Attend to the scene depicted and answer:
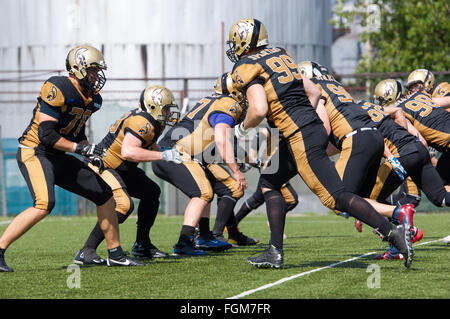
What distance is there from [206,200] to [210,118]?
2.73 feet

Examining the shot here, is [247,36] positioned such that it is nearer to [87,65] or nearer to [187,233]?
[87,65]

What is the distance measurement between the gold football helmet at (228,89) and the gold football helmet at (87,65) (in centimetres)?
190

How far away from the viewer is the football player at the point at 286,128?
19.8 feet

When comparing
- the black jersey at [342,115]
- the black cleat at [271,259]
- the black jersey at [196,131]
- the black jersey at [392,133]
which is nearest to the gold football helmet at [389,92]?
the black jersey at [392,133]

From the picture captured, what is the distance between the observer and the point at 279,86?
6223 mm

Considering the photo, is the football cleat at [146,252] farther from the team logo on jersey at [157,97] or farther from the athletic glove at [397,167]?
the athletic glove at [397,167]

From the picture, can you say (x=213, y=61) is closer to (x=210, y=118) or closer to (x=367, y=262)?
(x=210, y=118)

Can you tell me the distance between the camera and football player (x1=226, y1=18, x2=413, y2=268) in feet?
19.8

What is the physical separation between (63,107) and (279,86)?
5.85 feet

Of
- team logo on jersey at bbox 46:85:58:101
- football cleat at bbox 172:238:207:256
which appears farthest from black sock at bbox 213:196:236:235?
team logo on jersey at bbox 46:85:58:101

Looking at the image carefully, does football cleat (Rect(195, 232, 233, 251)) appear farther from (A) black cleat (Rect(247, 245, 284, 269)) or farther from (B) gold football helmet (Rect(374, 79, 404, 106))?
(B) gold football helmet (Rect(374, 79, 404, 106))

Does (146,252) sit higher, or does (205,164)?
(205,164)

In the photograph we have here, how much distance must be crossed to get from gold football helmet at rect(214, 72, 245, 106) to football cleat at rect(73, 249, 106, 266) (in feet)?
7.23

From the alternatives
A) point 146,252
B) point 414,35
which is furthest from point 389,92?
point 414,35
